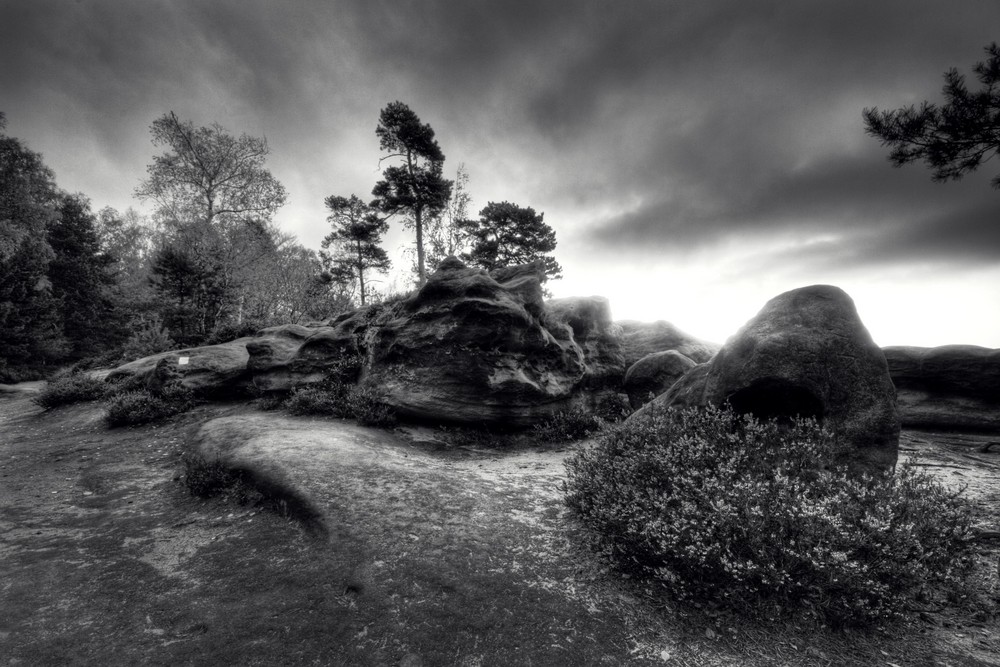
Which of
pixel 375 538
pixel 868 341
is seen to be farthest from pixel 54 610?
pixel 868 341

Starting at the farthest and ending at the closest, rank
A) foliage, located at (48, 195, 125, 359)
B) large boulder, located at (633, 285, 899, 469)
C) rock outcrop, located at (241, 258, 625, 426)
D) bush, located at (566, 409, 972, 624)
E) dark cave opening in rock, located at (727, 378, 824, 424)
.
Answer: foliage, located at (48, 195, 125, 359), rock outcrop, located at (241, 258, 625, 426), dark cave opening in rock, located at (727, 378, 824, 424), large boulder, located at (633, 285, 899, 469), bush, located at (566, 409, 972, 624)

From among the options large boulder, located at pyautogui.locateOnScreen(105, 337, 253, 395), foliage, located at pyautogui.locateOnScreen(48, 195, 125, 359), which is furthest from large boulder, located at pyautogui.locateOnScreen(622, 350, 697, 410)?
foliage, located at pyautogui.locateOnScreen(48, 195, 125, 359)

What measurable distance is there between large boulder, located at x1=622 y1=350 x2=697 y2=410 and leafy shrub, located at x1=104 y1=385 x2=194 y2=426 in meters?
14.0

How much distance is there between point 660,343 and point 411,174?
17.6 metres

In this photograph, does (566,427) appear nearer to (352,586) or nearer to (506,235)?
(352,586)

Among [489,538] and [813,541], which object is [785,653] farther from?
[489,538]

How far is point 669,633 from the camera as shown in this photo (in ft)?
11.6

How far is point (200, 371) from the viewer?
536 inches

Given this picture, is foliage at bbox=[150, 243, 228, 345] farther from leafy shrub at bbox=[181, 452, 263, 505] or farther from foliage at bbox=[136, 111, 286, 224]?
leafy shrub at bbox=[181, 452, 263, 505]

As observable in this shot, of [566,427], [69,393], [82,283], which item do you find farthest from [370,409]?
[82,283]

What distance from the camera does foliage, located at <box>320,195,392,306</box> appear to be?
30984 millimetres

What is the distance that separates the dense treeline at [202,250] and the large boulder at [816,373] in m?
19.6

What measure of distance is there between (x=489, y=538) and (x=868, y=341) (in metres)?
6.32

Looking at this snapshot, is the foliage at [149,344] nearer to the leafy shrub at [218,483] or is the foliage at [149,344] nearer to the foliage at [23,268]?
the foliage at [23,268]
